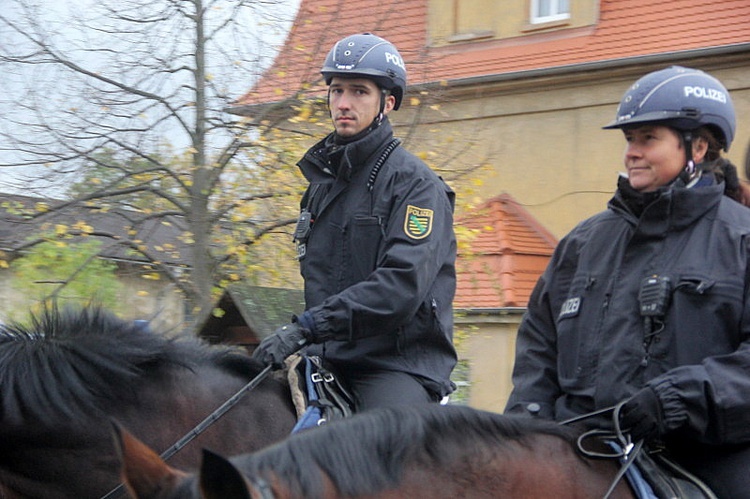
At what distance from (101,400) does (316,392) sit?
33.4 inches

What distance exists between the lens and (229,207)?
9742 mm

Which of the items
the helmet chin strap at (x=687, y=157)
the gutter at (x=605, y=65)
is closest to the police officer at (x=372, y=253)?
the helmet chin strap at (x=687, y=157)

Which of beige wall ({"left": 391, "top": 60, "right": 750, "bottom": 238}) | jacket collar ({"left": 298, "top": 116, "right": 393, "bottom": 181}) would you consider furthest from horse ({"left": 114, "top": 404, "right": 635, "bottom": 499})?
beige wall ({"left": 391, "top": 60, "right": 750, "bottom": 238})

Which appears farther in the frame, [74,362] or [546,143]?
[546,143]

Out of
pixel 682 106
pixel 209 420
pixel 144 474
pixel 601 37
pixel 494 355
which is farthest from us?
pixel 601 37

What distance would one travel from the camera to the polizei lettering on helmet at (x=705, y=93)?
3.44 m

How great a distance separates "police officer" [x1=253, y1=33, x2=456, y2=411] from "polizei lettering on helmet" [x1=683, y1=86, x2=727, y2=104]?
1377 mm

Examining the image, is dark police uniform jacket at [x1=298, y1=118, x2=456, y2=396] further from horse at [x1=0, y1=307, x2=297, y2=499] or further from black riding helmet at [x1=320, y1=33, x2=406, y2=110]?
horse at [x1=0, y1=307, x2=297, y2=499]

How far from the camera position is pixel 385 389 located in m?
4.49

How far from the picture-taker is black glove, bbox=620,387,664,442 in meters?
3.14

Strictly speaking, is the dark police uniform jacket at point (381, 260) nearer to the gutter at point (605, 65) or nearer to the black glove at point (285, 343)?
the black glove at point (285, 343)

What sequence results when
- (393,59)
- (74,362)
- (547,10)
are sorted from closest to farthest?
(74,362) < (393,59) < (547,10)

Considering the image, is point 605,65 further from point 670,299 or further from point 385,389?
point 670,299

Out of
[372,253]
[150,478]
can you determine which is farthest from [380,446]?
[372,253]
